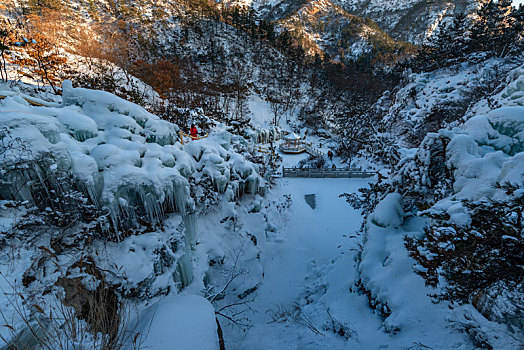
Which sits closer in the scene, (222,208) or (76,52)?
(222,208)

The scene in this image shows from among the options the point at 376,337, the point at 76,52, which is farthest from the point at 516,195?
the point at 76,52

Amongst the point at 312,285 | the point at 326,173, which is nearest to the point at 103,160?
the point at 312,285

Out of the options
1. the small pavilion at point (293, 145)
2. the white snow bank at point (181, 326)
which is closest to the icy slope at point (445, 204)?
the white snow bank at point (181, 326)

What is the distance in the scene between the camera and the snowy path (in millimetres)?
4832

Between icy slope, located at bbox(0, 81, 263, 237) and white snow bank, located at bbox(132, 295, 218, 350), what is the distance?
2599mm

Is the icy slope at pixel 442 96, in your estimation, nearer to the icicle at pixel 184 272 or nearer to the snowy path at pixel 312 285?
the snowy path at pixel 312 285

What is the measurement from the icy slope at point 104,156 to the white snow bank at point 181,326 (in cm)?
260

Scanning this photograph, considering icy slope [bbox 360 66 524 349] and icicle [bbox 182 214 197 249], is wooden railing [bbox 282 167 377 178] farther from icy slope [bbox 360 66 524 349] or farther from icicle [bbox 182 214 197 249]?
icicle [bbox 182 214 197 249]

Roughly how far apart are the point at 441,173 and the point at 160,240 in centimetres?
675

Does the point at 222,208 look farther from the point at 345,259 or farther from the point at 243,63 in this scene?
the point at 243,63

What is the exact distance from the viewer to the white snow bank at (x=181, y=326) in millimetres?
2810

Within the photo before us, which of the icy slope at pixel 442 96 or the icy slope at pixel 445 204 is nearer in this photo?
the icy slope at pixel 445 204

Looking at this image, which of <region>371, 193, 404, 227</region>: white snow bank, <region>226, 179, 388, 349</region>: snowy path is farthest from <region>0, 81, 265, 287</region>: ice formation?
<region>371, 193, 404, 227</region>: white snow bank

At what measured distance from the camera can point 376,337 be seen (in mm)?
4219
